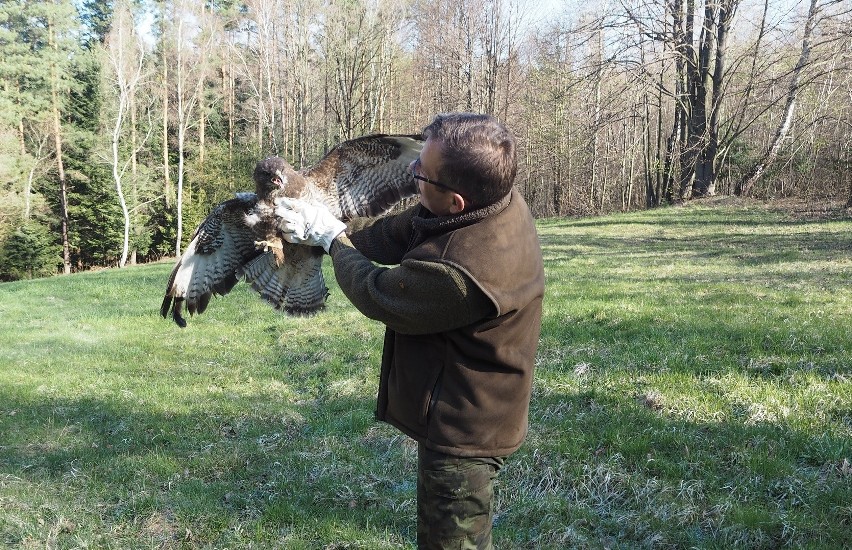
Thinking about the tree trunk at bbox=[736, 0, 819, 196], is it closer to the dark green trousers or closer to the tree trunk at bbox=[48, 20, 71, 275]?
the dark green trousers

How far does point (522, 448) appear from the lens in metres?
4.56

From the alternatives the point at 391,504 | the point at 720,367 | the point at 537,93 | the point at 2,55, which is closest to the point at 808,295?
the point at 720,367

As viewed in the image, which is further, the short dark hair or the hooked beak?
the hooked beak

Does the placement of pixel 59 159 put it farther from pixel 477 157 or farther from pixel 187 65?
pixel 477 157

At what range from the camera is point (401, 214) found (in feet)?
9.15

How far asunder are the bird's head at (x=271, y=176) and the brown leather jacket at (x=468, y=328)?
1589 millimetres

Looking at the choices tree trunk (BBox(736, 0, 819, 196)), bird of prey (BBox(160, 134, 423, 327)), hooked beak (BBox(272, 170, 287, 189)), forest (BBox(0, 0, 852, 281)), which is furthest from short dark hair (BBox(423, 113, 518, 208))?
forest (BBox(0, 0, 852, 281))

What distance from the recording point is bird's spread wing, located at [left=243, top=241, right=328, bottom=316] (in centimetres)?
396

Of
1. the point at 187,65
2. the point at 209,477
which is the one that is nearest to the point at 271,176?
the point at 209,477

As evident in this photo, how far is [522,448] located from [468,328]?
274cm

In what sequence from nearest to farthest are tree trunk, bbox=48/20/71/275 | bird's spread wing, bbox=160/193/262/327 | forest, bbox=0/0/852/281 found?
bird's spread wing, bbox=160/193/262/327
forest, bbox=0/0/852/281
tree trunk, bbox=48/20/71/275

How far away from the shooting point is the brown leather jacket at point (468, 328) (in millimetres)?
2031

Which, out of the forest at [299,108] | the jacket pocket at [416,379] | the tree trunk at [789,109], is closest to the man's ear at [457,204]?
the jacket pocket at [416,379]

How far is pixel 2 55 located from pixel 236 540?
34192mm
